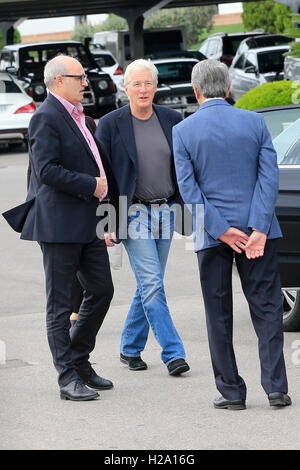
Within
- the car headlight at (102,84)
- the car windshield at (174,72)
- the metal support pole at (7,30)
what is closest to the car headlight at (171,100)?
the car windshield at (174,72)

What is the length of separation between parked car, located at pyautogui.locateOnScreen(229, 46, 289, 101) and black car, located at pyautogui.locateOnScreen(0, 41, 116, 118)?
3028 mm

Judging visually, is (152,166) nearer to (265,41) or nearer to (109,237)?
(109,237)

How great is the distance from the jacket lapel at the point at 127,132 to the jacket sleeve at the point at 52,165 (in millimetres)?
547

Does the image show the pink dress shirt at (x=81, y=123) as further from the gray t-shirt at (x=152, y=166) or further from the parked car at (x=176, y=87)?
the parked car at (x=176, y=87)

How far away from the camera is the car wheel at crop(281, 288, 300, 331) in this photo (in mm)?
7120

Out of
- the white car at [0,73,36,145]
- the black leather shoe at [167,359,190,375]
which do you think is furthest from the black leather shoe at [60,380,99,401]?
the white car at [0,73,36,145]

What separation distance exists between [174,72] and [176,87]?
1.52 m

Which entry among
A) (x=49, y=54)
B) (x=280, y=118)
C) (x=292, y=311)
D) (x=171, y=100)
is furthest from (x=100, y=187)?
(x=49, y=54)

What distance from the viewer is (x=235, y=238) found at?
5266mm

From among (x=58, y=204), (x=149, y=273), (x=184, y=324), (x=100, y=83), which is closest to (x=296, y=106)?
(x=184, y=324)

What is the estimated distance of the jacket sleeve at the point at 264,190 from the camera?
524cm

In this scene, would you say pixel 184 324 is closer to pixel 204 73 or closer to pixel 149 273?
pixel 149 273

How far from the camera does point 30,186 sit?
19.1 ft

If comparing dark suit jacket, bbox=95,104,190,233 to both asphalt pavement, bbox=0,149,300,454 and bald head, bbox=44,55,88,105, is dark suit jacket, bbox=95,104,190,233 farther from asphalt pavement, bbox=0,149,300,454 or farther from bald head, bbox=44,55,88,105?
asphalt pavement, bbox=0,149,300,454
